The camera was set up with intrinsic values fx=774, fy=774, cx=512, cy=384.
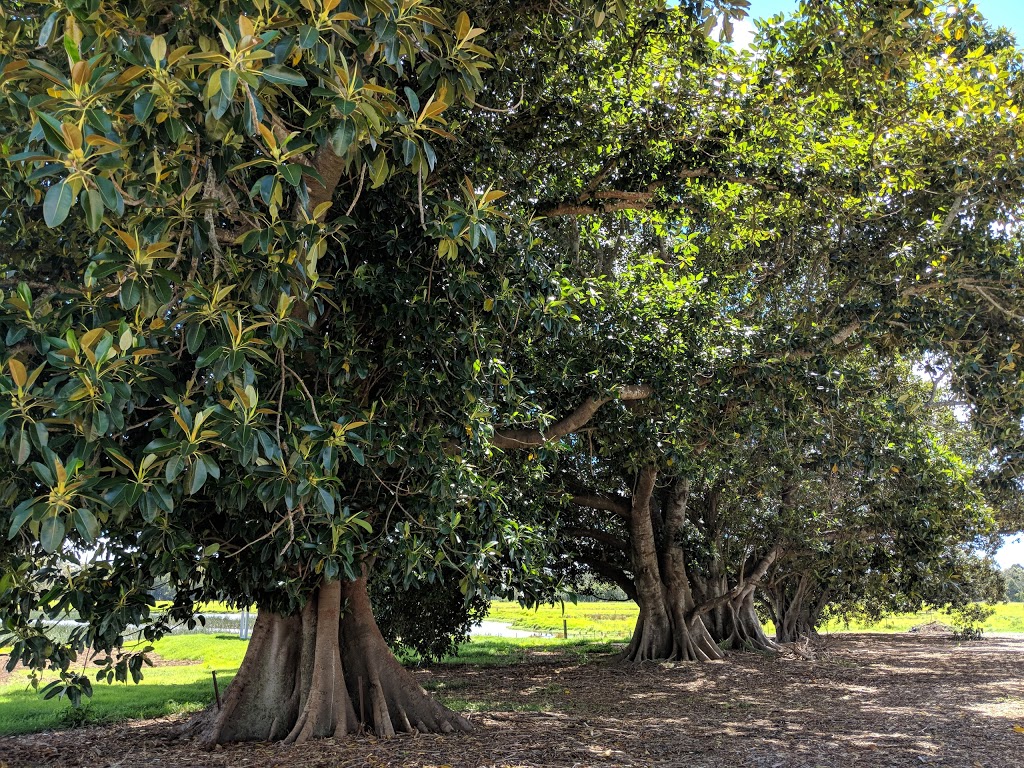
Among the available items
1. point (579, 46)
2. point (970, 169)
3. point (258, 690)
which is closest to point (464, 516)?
point (258, 690)

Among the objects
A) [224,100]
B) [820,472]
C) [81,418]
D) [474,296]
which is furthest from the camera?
[820,472]

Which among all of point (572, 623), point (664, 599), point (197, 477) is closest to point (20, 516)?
point (197, 477)

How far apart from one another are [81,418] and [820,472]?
→ 46.4ft

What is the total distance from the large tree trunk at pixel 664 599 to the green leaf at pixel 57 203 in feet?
41.3

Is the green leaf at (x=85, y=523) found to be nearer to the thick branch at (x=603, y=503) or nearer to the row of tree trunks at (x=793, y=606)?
the thick branch at (x=603, y=503)

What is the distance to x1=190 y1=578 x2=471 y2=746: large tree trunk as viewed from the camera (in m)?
7.09

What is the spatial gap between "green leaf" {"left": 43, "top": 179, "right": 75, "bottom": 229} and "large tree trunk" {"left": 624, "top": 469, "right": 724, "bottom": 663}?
41.3ft

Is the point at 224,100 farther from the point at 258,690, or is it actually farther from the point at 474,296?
the point at 258,690

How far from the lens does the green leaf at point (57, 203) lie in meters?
2.54

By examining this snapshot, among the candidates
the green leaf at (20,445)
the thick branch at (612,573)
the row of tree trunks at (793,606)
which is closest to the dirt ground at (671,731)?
the thick branch at (612,573)

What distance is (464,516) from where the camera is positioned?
6.04 m

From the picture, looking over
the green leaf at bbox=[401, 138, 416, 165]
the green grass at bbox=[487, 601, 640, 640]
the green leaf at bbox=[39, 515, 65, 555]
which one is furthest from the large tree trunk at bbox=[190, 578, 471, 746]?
the green grass at bbox=[487, 601, 640, 640]

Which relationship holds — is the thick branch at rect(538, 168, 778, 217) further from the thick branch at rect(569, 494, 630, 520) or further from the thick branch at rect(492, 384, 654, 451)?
the thick branch at rect(569, 494, 630, 520)

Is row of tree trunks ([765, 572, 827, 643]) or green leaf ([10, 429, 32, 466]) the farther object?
row of tree trunks ([765, 572, 827, 643])
